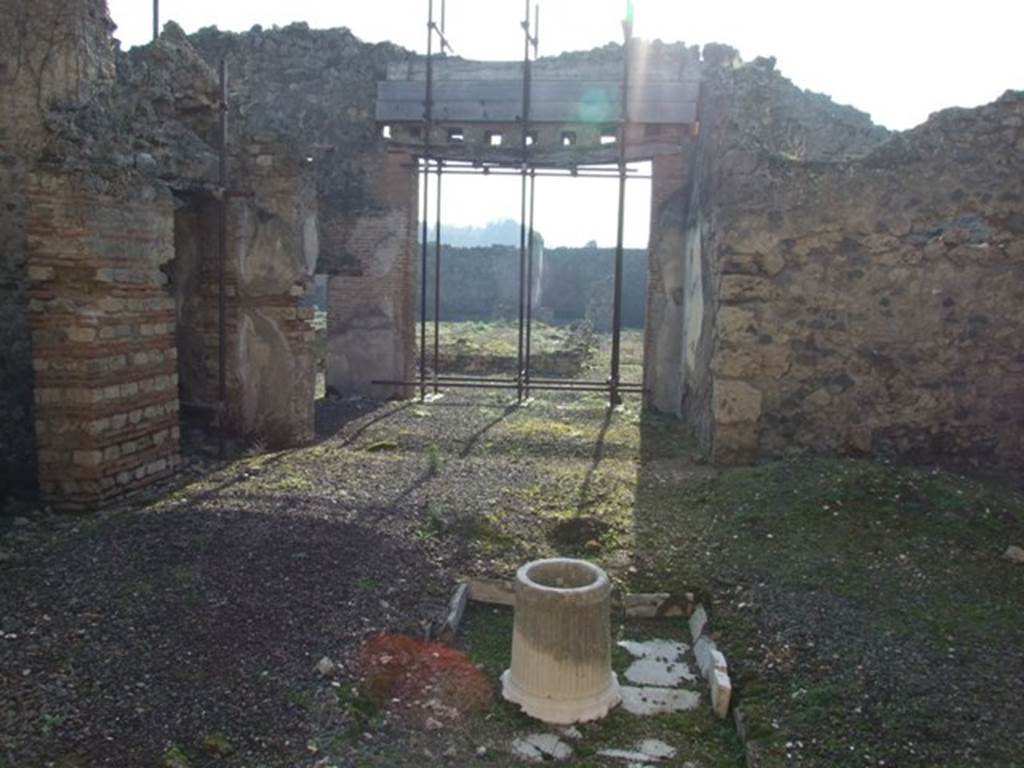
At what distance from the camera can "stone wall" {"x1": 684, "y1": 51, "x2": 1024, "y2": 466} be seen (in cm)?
795

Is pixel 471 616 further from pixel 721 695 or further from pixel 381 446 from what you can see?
pixel 381 446

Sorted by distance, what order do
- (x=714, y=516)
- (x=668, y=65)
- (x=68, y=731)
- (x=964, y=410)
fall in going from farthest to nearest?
(x=668, y=65) → (x=964, y=410) → (x=714, y=516) → (x=68, y=731)

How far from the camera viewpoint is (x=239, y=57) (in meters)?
14.3

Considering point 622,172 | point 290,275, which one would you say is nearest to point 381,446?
point 290,275

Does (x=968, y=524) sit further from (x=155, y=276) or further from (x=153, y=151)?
(x=153, y=151)

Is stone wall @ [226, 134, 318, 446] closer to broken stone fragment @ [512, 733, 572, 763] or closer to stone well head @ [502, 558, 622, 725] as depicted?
stone well head @ [502, 558, 622, 725]

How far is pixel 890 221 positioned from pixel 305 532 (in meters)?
6.07

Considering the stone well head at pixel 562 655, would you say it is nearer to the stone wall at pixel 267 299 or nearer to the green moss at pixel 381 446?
the green moss at pixel 381 446

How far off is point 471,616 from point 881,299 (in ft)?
16.9

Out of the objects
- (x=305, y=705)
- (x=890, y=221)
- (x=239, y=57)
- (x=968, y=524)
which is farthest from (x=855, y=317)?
(x=239, y=57)

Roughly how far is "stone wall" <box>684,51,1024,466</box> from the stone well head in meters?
4.30

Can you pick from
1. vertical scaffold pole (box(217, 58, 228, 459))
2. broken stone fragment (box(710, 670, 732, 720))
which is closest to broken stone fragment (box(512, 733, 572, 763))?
broken stone fragment (box(710, 670, 732, 720))

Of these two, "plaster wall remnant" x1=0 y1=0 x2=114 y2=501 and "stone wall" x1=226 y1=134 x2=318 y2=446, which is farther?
"stone wall" x1=226 y1=134 x2=318 y2=446

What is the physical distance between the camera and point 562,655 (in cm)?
445
